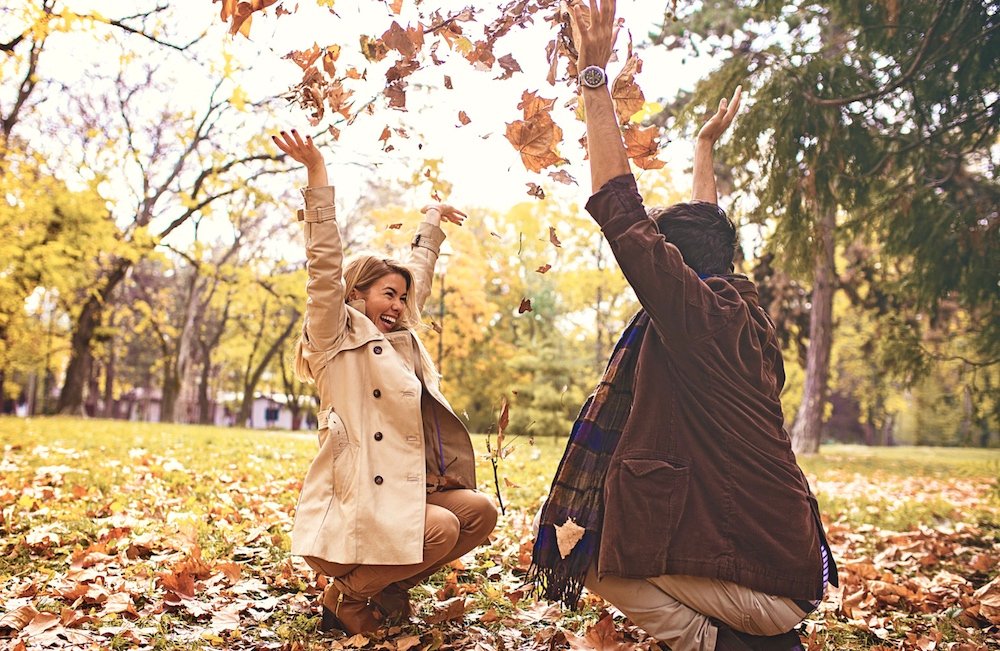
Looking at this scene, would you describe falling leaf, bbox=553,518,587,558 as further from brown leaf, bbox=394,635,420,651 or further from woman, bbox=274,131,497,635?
brown leaf, bbox=394,635,420,651

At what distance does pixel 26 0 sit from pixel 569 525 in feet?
21.8

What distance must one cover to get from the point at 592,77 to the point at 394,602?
2353 mm

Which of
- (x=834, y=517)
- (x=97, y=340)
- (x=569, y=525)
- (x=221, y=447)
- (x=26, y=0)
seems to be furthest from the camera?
(x=97, y=340)

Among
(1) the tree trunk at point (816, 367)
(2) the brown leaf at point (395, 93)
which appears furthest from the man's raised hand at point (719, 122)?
(1) the tree trunk at point (816, 367)

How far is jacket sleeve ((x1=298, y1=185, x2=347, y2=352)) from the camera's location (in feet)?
9.16

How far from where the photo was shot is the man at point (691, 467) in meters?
2.25

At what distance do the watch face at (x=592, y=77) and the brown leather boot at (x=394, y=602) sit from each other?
2.22 m

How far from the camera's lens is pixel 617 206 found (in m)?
2.24

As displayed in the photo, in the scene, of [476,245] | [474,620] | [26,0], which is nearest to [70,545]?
[474,620]

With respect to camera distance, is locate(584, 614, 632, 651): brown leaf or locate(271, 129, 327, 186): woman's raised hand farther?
locate(584, 614, 632, 651): brown leaf

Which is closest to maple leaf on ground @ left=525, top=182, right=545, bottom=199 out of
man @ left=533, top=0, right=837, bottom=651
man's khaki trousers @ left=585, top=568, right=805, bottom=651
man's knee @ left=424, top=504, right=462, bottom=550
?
man @ left=533, top=0, right=837, bottom=651

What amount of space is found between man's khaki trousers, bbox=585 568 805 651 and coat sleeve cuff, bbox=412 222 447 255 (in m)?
1.84

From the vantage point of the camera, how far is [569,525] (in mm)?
2482

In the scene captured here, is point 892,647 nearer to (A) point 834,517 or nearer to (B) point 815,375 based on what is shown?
(A) point 834,517
